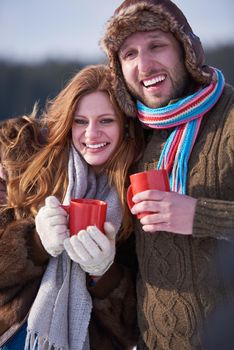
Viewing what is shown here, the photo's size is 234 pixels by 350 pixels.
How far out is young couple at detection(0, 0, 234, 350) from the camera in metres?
2.04

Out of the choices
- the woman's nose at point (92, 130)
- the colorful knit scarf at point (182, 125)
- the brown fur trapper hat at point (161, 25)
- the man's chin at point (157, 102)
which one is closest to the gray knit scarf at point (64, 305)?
the woman's nose at point (92, 130)

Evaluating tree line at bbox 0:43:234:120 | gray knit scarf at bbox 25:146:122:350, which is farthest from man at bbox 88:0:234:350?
tree line at bbox 0:43:234:120

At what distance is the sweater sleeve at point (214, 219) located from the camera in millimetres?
1940

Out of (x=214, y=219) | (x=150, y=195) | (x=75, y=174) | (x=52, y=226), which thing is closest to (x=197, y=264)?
(x=214, y=219)

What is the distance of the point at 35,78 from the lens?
16.4 m

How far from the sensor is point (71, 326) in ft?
7.48

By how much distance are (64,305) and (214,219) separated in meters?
0.81

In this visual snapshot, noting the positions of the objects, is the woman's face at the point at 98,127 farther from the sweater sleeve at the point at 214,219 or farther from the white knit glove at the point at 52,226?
the sweater sleeve at the point at 214,219

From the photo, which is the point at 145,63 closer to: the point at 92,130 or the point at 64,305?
the point at 92,130

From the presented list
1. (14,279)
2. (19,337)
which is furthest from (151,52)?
(19,337)

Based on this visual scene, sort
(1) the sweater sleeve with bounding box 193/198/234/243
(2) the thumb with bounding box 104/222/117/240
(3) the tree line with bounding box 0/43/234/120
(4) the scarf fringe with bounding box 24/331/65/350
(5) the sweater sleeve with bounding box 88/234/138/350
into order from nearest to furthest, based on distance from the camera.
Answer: (1) the sweater sleeve with bounding box 193/198/234/243
(2) the thumb with bounding box 104/222/117/240
(4) the scarf fringe with bounding box 24/331/65/350
(5) the sweater sleeve with bounding box 88/234/138/350
(3) the tree line with bounding box 0/43/234/120

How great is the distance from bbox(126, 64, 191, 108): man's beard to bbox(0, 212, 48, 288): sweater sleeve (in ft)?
2.63

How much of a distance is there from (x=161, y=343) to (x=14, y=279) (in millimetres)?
714

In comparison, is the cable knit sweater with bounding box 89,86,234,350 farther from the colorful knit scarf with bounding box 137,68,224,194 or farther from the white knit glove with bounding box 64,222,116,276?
the white knit glove with bounding box 64,222,116,276
